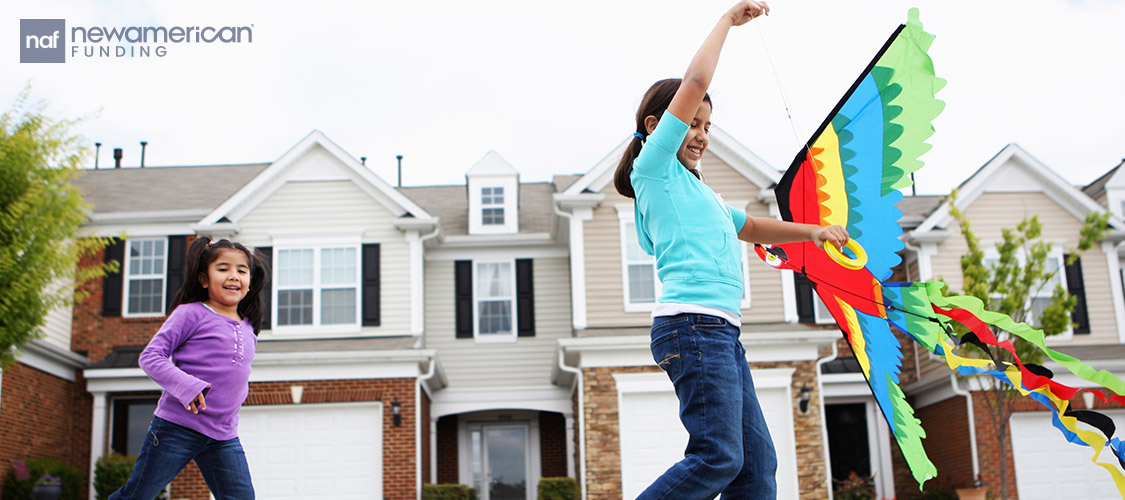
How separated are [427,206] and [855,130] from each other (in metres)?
17.0

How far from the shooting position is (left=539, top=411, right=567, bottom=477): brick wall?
60.7 ft

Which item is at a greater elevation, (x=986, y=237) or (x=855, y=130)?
(x=986, y=237)

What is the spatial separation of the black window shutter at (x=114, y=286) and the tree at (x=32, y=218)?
4138 mm

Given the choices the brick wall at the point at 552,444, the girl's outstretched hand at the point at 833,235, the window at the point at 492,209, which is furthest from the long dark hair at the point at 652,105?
the brick wall at the point at 552,444

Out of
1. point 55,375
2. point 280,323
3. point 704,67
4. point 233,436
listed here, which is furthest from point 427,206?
point 704,67

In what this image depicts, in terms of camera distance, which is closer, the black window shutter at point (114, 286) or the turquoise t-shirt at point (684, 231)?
the turquoise t-shirt at point (684, 231)

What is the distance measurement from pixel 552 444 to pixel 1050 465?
356 inches

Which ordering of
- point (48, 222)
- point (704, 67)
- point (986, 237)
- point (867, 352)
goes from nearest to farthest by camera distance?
1. point (704, 67)
2. point (867, 352)
3. point (48, 222)
4. point (986, 237)

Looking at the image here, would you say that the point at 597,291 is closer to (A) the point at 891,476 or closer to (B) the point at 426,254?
(B) the point at 426,254

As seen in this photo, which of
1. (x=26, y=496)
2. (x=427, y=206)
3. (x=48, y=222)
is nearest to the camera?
(x=48, y=222)

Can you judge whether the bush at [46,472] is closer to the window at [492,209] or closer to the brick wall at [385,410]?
the brick wall at [385,410]

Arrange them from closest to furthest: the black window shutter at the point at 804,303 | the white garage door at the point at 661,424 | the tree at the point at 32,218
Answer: the tree at the point at 32,218, the white garage door at the point at 661,424, the black window shutter at the point at 804,303

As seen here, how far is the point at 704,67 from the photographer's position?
3.00m

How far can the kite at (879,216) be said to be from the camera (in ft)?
11.5
